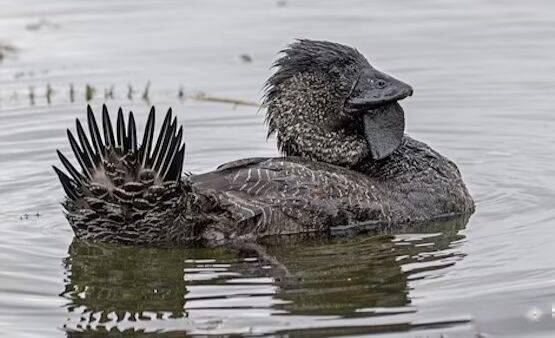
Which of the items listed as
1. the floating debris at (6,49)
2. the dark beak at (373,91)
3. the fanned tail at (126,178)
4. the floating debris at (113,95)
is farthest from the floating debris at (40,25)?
the fanned tail at (126,178)

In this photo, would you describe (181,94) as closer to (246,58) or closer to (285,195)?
(246,58)

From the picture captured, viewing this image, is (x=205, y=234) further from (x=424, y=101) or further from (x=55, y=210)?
(x=424, y=101)

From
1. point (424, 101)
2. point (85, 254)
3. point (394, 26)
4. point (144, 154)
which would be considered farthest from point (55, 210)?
point (394, 26)

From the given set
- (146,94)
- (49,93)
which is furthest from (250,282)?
(49,93)

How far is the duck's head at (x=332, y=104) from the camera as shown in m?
10.0

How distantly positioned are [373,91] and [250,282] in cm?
226

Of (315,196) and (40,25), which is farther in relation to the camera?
(40,25)

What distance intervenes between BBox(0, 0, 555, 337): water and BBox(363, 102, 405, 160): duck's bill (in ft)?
2.49

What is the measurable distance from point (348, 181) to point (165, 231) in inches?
55.4

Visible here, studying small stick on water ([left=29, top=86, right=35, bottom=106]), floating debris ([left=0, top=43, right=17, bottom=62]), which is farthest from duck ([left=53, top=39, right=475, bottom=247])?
floating debris ([left=0, top=43, right=17, bottom=62])

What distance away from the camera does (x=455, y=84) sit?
1359 centimetres

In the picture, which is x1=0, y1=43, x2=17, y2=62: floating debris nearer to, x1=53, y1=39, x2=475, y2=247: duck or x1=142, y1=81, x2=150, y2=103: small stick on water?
x1=142, y1=81, x2=150, y2=103: small stick on water

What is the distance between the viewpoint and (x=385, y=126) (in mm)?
10180

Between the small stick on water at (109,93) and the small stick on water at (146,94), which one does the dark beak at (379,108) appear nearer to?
the small stick on water at (146,94)
